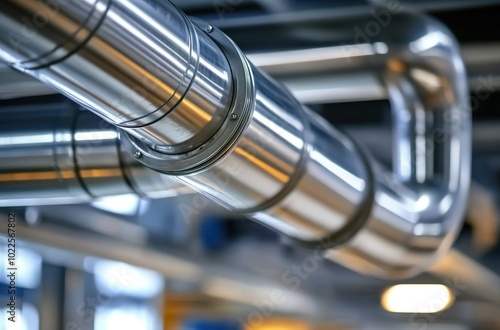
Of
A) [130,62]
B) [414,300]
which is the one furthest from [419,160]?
[414,300]

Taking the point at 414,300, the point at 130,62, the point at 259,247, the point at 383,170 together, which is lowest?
the point at 130,62

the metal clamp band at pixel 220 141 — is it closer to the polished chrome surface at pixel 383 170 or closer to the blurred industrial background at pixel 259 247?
the polished chrome surface at pixel 383 170

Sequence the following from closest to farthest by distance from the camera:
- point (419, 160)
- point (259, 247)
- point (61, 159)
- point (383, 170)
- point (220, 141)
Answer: point (220, 141) < point (61, 159) < point (383, 170) < point (419, 160) < point (259, 247)

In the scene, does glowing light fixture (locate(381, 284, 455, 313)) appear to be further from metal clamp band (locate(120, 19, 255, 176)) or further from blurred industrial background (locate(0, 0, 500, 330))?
metal clamp band (locate(120, 19, 255, 176))

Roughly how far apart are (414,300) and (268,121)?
3061 mm

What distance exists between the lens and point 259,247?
297 centimetres

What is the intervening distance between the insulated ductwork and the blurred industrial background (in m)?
0.07

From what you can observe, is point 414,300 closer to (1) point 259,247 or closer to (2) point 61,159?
(1) point 259,247

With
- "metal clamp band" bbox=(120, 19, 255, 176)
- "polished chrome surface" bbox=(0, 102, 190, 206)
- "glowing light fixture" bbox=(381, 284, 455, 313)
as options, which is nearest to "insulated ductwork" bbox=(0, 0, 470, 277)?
"metal clamp band" bbox=(120, 19, 255, 176)

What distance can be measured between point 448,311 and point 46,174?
309 cm

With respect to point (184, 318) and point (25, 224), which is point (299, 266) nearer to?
point (184, 318)

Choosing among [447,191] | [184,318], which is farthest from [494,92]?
[184,318]

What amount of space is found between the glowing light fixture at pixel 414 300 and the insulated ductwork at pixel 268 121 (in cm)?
242

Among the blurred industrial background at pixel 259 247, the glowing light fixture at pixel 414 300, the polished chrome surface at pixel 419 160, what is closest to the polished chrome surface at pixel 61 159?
the blurred industrial background at pixel 259 247
